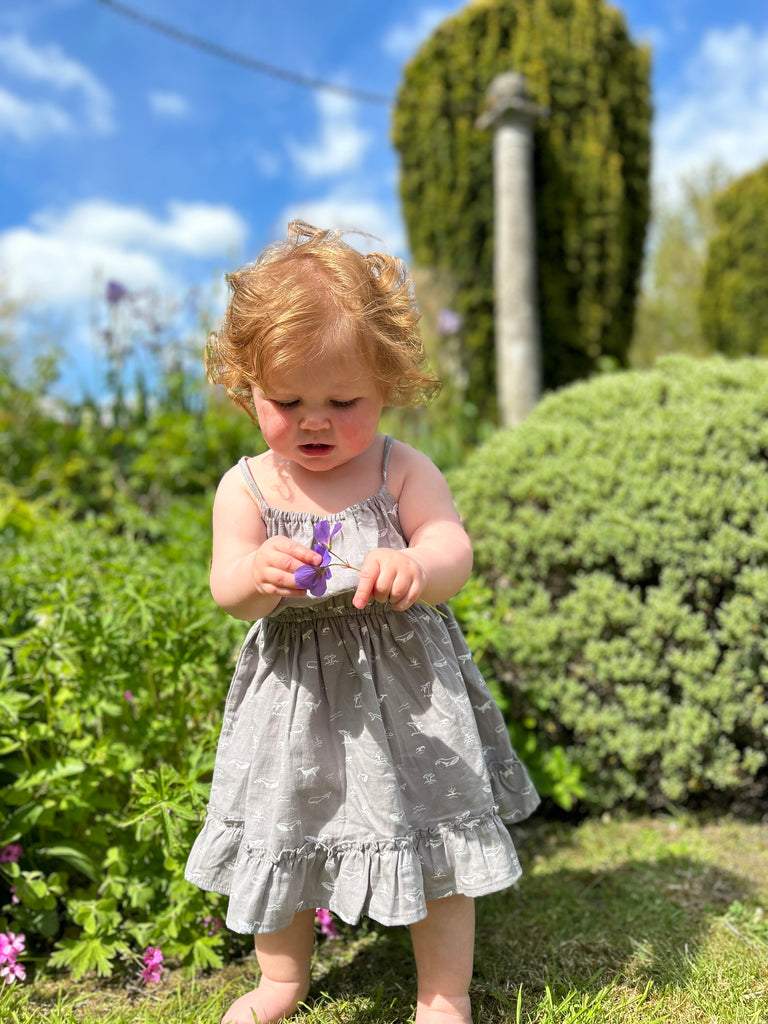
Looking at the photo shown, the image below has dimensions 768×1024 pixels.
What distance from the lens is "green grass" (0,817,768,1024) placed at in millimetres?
1737

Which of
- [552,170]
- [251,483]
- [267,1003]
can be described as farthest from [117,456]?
[552,170]

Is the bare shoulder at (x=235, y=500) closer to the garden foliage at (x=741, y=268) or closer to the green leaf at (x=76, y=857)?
the green leaf at (x=76, y=857)

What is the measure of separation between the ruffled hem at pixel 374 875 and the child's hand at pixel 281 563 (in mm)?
561

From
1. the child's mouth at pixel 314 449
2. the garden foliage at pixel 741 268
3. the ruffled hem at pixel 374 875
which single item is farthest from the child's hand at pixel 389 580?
the garden foliage at pixel 741 268

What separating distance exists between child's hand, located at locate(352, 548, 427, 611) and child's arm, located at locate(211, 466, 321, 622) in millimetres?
96

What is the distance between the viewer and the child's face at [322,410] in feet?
4.97

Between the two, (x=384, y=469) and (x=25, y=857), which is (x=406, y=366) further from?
(x=25, y=857)

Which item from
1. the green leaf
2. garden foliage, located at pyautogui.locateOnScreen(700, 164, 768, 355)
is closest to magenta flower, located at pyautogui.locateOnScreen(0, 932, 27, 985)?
the green leaf

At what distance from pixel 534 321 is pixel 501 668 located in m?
4.96

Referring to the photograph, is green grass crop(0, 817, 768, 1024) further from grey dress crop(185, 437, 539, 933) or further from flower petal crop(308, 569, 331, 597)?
flower petal crop(308, 569, 331, 597)

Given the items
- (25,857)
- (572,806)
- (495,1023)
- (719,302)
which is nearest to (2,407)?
(25,857)

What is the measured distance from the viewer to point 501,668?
294 centimetres

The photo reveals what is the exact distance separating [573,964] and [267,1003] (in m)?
0.75

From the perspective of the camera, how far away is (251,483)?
169 centimetres
